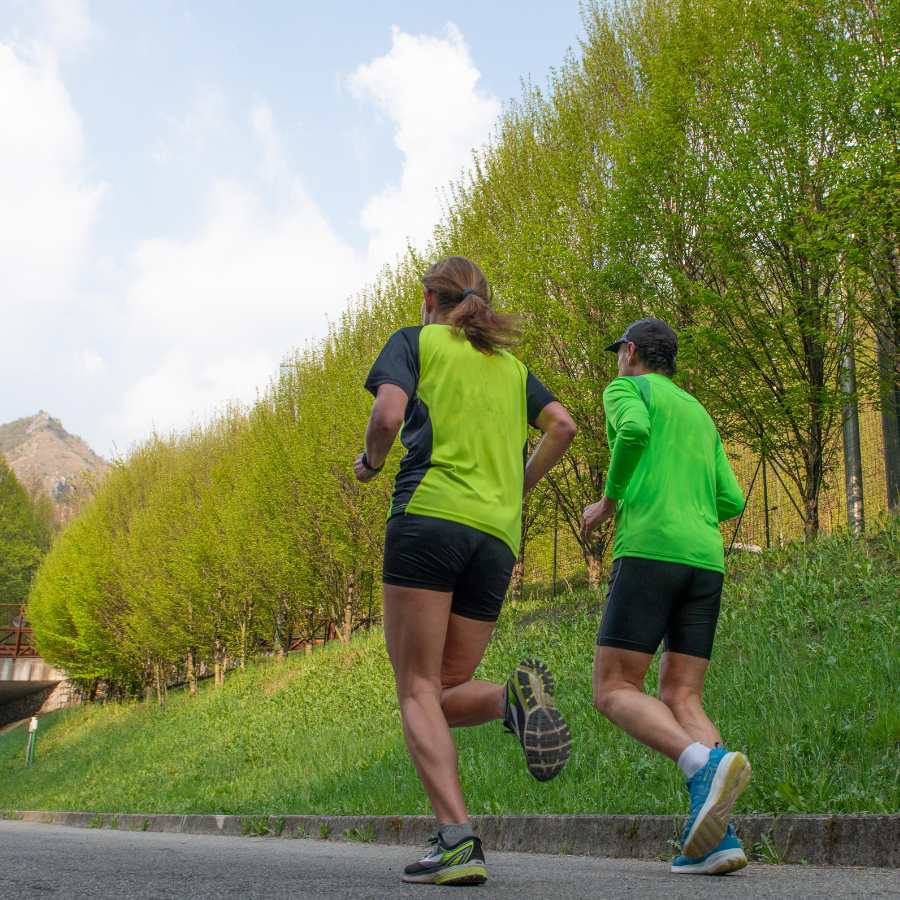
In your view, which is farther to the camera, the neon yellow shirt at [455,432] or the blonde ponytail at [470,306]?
the blonde ponytail at [470,306]

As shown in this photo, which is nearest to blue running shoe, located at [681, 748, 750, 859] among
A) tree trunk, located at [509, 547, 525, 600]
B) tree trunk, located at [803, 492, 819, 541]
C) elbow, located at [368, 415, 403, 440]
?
elbow, located at [368, 415, 403, 440]

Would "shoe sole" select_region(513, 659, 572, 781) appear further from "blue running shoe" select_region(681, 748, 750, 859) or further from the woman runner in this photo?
"blue running shoe" select_region(681, 748, 750, 859)

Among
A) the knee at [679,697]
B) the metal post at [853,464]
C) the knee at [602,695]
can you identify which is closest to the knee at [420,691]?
the knee at [602,695]

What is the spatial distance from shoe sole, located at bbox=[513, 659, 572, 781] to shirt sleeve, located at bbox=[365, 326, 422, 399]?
918 mm

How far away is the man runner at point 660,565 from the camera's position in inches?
109

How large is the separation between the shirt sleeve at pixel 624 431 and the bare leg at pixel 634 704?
58 centimetres

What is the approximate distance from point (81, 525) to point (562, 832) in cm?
3168

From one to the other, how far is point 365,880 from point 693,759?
1020 millimetres

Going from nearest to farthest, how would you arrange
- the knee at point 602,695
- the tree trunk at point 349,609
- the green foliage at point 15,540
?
the knee at point 602,695 < the tree trunk at point 349,609 < the green foliage at point 15,540

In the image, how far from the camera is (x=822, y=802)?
303 cm

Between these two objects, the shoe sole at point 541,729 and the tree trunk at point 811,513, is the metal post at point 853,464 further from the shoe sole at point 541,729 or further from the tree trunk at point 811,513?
the shoe sole at point 541,729

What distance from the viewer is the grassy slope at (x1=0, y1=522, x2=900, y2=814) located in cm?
368

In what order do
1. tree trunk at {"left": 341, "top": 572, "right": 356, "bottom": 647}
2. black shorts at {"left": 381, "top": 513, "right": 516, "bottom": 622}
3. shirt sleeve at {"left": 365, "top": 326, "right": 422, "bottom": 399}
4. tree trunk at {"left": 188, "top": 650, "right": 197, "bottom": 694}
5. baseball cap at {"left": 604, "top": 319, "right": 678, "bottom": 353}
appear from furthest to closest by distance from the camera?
tree trunk at {"left": 188, "top": 650, "right": 197, "bottom": 694}, tree trunk at {"left": 341, "top": 572, "right": 356, "bottom": 647}, baseball cap at {"left": 604, "top": 319, "right": 678, "bottom": 353}, shirt sleeve at {"left": 365, "top": 326, "right": 422, "bottom": 399}, black shorts at {"left": 381, "top": 513, "right": 516, "bottom": 622}

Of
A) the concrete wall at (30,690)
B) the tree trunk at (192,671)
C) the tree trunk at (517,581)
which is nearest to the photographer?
the tree trunk at (517,581)
